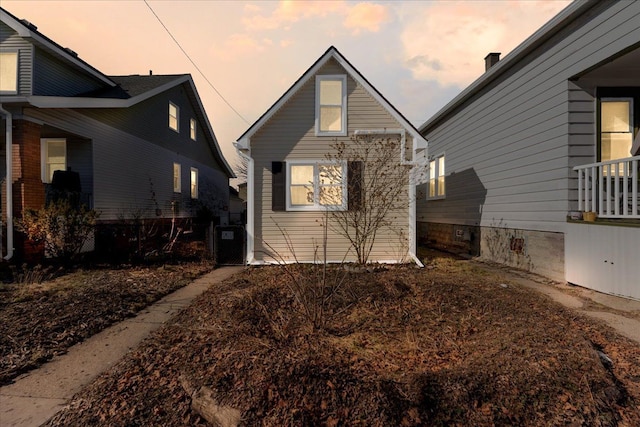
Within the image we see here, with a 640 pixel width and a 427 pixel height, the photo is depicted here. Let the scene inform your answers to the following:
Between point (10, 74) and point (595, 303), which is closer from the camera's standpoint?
point (595, 303)

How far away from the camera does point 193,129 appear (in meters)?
17.5

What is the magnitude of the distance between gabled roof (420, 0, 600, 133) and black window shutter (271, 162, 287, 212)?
252 inches

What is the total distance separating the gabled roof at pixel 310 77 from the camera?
849 centimetres

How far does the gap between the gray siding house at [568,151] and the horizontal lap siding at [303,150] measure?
296cm

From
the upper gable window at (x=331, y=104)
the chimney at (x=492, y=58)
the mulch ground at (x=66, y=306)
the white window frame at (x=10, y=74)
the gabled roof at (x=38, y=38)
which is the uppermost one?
the chimney at (x=492, y=58)

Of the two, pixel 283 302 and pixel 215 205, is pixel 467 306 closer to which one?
pixel 283 302

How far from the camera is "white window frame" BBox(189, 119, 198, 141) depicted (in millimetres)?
17188

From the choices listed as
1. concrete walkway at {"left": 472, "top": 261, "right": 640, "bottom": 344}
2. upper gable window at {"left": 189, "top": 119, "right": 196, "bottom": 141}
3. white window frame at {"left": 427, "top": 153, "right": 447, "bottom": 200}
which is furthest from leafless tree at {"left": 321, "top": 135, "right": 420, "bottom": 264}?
upper gable window at {"left": 189, "top": 119, "right": 196, "bottom": 141}

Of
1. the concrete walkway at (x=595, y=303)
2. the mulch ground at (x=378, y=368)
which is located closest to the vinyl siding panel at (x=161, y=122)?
the mulch ground at (x=378, y=368)

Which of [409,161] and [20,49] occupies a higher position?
[20,49]

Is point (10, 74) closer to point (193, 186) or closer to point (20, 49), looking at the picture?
point (20, 49)

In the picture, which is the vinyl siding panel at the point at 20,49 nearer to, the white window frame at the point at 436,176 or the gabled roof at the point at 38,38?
the gabled roof at the point at 38,38

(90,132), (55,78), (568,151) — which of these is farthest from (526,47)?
(55,78)

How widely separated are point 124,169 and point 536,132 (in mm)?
13180
